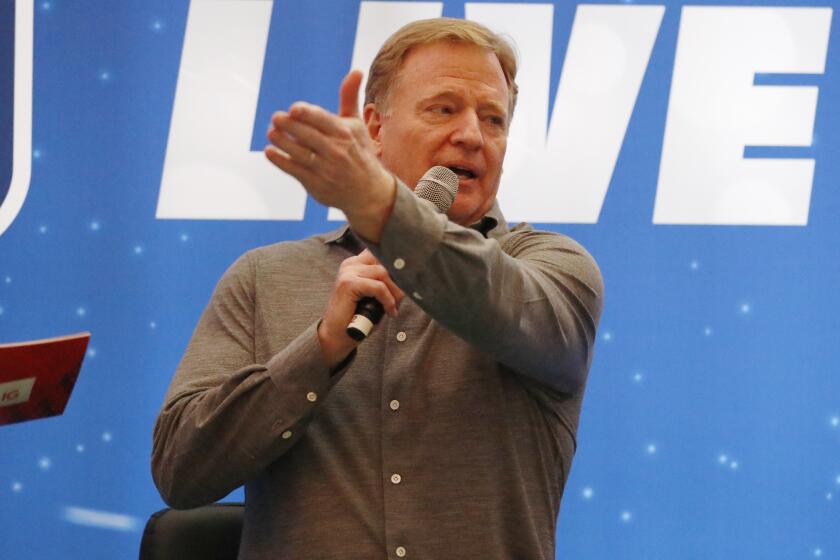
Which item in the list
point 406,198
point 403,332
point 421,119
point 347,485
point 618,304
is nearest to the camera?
point 406,198

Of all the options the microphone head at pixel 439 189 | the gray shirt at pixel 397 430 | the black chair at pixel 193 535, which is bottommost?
the black chair at pixel 193 535

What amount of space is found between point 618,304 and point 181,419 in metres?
1.48

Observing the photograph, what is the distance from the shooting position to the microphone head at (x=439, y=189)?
1646 millimetres

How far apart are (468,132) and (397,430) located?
524 millimetres

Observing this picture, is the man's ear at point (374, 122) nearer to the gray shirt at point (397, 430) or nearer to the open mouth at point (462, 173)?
the open mouth at point (462, 173)

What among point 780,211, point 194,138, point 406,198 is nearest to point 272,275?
point 406,198

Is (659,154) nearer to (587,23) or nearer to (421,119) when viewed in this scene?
(587,23)

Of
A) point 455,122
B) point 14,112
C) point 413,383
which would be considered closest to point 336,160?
point 413,383

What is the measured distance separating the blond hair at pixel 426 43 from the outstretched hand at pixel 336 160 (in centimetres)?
66

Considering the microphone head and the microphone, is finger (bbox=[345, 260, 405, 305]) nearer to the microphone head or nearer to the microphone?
the microphone

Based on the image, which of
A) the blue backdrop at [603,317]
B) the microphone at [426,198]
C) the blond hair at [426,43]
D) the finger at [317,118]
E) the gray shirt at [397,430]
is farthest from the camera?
the blue backdrop at [603,317]

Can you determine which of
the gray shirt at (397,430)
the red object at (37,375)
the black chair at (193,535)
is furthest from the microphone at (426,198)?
the black chair at (193,535)

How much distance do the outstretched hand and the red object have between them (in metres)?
0.57

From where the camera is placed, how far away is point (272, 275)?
6.18ft
